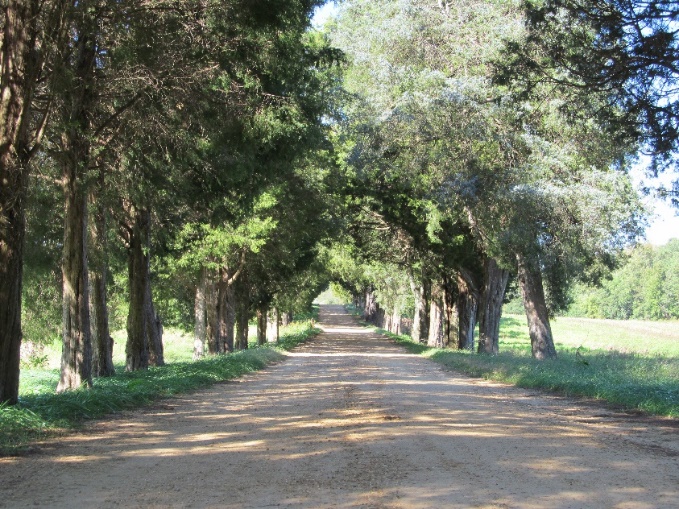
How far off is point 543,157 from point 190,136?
1147 centimetres

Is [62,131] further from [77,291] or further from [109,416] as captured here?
[109,416]

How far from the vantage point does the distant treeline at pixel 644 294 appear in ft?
421

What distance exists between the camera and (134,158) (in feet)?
49.3

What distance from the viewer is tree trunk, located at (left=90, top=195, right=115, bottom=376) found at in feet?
58.3

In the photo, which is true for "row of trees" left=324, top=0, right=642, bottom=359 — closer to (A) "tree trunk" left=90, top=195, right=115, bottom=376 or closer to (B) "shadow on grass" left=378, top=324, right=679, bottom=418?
Answer: (B) "shadow on grass" left=378, top=324, right=679, bottom=418

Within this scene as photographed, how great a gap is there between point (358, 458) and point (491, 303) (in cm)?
2319

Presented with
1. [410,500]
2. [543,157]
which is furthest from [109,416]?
[543,157]

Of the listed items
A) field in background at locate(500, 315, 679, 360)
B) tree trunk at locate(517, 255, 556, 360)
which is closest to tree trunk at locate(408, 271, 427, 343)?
field in background at locate(500, 315, 679, 360)

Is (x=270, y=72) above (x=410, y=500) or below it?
above

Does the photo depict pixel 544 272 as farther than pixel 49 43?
Yes

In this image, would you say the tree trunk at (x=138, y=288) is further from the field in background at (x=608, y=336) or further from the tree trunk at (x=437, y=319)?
the field in background at (x=608, y=336)

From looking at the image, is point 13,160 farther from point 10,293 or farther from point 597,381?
point 597,381

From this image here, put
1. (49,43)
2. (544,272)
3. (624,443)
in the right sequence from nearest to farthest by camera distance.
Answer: (624,443) < (49,43) < (544,272)

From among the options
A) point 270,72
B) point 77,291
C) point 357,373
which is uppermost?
point 270,72
